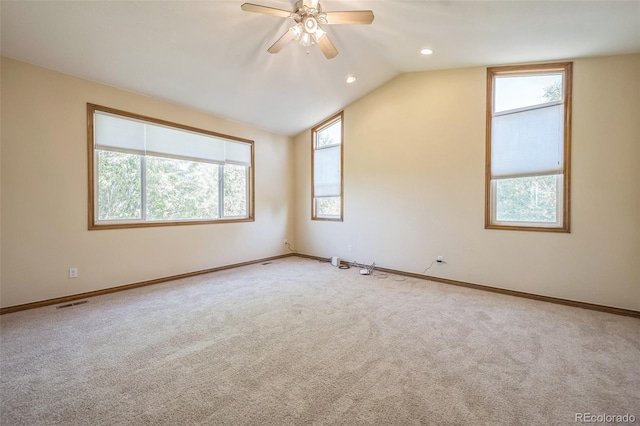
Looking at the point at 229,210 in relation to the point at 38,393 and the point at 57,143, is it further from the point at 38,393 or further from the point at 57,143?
the point at 38,393

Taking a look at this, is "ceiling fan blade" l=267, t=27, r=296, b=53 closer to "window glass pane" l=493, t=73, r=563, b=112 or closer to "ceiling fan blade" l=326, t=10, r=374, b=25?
"ceiling fan blade" l=326, t=10, r=374, b=25

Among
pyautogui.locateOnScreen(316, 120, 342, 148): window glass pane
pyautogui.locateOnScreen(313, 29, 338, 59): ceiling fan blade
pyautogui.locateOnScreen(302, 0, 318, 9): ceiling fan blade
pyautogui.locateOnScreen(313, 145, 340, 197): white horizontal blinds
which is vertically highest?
pyautogui.locateOnScreen(302, 0, 318, 9): ceiling fan blade

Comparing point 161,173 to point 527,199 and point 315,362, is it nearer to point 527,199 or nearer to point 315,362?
point 315,362

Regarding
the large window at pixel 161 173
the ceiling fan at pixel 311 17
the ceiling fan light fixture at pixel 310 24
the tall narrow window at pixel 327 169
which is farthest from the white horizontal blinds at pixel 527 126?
the large window at pixel 161 173

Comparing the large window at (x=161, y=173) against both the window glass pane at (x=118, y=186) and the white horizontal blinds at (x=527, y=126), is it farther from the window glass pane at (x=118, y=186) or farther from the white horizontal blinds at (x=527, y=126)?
the white horizontal blinds at (x=527, y=126)

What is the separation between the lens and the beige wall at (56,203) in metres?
3.04

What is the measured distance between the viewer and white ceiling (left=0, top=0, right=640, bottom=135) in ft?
8.45

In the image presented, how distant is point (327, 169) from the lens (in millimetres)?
5820

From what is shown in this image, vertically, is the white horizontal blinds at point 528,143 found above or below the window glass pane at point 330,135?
below

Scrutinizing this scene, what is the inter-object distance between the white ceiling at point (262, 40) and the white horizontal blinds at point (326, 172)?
5.41 feet

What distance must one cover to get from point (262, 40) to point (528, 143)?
3579mm

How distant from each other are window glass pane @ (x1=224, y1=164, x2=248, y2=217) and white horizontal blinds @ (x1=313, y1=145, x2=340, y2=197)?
149 centimetres

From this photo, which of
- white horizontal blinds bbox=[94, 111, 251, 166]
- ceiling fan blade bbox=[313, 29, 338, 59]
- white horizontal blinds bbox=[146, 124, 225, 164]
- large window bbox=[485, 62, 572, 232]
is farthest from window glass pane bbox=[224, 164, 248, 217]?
large window bbox=[485, 62, 572, 232]

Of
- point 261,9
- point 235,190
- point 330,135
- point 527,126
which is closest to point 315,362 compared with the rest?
point 261,9
